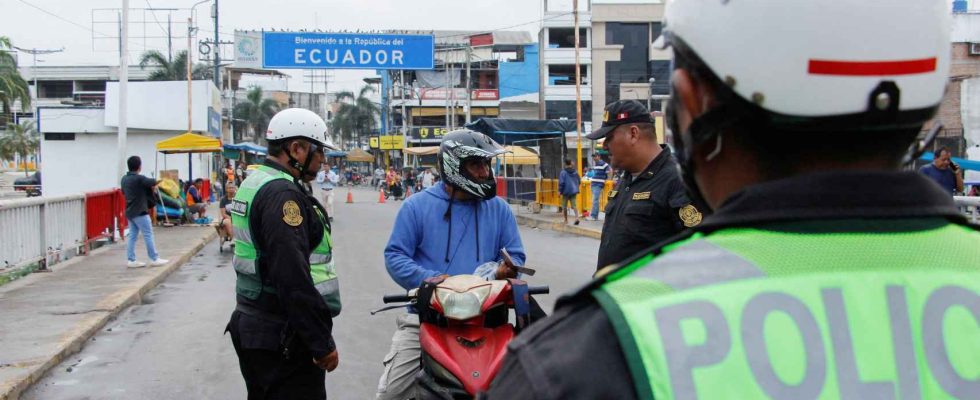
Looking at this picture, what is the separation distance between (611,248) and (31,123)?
68.9 metres

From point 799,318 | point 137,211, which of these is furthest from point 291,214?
point 137,211

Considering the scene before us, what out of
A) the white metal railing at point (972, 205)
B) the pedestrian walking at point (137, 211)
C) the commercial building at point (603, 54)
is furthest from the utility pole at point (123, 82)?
the commercial building at point (603, 54)

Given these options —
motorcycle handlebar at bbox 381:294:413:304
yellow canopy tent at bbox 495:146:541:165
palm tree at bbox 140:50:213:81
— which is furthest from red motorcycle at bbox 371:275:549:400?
palm tree at bbox 140:50:213:81

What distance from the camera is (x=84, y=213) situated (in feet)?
51.9

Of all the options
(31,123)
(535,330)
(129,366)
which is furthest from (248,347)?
Answer: (31,123)

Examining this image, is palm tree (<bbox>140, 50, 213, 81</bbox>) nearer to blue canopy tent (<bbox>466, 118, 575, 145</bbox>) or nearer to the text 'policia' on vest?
blue canopy tent (<bbox>466, 118, 575, 145</bbox>)

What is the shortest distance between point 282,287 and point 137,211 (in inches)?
439

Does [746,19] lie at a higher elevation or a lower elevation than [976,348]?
higher

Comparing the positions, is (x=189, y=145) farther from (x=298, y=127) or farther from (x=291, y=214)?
(x=291, y=214)

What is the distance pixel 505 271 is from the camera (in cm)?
388

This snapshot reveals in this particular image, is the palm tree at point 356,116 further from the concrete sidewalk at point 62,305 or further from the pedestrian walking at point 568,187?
the concrete sidewalk at point 62,305

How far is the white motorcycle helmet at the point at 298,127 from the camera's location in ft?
14.0

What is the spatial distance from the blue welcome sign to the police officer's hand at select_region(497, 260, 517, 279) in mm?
22800

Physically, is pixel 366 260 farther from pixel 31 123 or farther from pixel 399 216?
pixel 31 123
